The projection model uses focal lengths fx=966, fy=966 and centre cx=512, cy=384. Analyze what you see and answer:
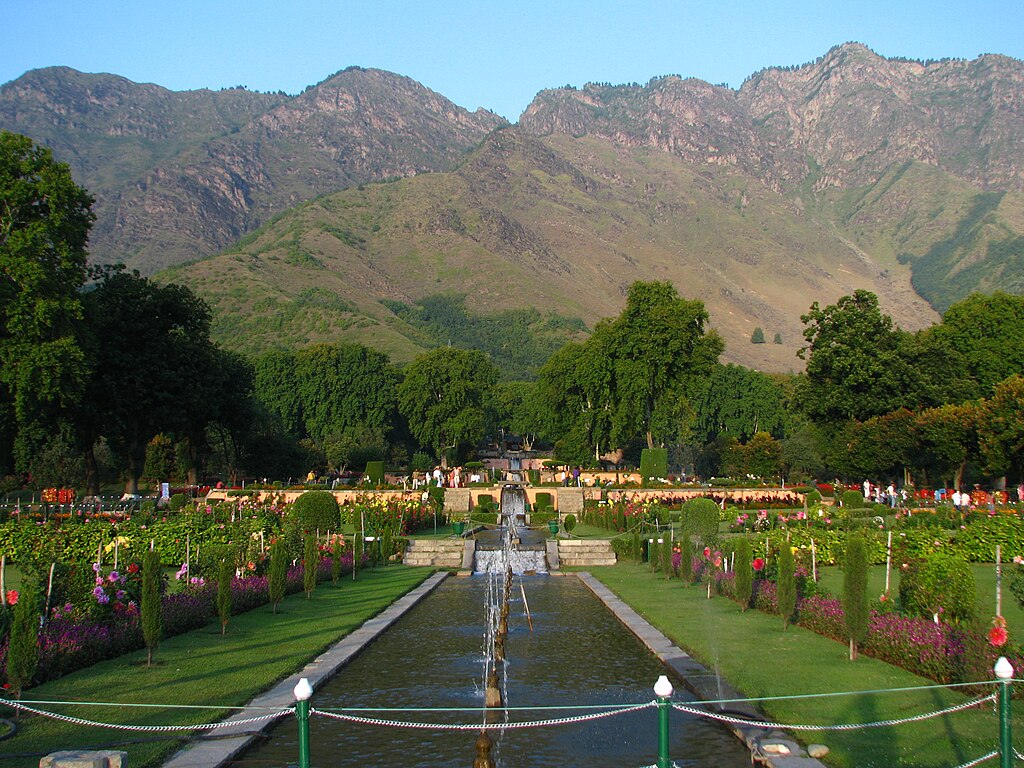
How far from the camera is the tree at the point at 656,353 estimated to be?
6000 centimetres

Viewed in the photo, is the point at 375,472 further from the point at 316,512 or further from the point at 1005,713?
the point at 1005,713

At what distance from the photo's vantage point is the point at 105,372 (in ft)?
151

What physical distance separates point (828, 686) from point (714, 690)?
1.34 meters

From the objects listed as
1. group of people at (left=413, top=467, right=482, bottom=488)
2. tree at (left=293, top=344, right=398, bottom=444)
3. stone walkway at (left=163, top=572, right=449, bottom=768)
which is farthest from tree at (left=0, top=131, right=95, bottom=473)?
tree at (left=293, top=344, right=398, bottom=444)

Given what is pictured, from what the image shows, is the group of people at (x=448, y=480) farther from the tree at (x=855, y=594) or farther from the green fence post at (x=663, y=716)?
the green fence post at (x=663, y=716)

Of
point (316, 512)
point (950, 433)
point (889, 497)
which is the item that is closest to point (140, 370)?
point (316, 512)

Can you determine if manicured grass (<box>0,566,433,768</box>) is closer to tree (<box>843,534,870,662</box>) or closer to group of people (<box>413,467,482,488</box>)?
tree (<box>843,534,870,662</box>)

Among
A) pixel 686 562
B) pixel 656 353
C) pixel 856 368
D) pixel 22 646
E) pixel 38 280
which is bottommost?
pixel 686 562

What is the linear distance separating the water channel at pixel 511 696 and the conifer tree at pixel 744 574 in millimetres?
2348

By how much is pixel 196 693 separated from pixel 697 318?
176 feet

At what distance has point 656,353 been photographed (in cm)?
5984

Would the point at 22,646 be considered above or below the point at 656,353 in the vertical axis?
below

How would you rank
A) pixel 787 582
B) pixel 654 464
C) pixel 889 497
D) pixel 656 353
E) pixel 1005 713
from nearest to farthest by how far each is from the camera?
1. pixel 1005 713
2. pixel 787 582
3. pixel 889 497
4. pixel 654 464
5. pixel 656 353

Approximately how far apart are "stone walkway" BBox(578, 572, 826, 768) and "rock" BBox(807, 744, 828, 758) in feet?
0.22
